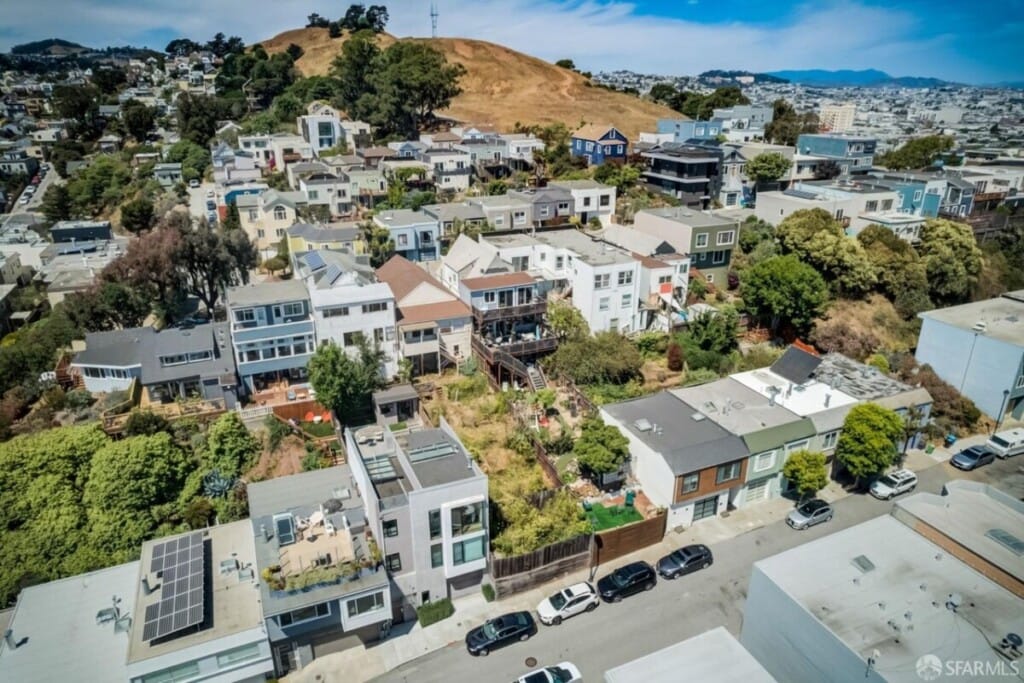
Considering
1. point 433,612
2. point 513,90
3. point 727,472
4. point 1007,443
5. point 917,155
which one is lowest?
point 433,612

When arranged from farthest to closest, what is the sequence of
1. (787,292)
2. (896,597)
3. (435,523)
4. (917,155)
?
1. (917,155)
2. (787,292)
3. (435,523)
4. (896,597)

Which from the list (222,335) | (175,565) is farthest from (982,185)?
(175,565)

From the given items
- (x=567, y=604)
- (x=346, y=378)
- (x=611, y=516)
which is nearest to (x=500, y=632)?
(x=567, y=604)

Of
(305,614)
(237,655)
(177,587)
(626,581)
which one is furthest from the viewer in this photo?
(626,581)

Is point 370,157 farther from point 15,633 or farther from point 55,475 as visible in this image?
point 15,633

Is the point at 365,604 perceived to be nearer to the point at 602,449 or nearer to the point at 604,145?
the point at 602,449

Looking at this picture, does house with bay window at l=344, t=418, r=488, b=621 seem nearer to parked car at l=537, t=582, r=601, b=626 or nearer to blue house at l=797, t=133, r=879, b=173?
parked car at l=537, t=582, r=601, b=626

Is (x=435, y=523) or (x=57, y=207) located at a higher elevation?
(x=57, y=207)

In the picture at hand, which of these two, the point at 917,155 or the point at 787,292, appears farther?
the point at 917,155
